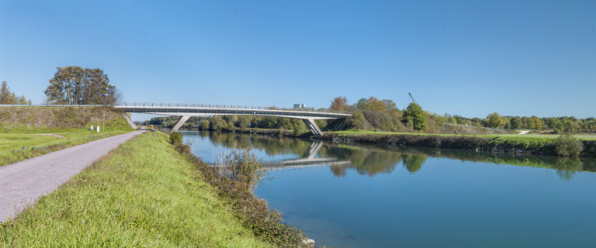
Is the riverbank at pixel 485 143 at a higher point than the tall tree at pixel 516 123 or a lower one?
lower

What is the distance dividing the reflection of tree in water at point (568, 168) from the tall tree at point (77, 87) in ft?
249

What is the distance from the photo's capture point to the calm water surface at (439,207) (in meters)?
9.98

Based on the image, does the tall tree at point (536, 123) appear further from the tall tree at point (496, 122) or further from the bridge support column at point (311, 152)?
the bridge support column at point (311, 152)

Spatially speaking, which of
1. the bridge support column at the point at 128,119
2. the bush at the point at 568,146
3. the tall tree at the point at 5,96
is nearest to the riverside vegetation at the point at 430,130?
the bush at the point at 568,146

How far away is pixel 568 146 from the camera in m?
33.6

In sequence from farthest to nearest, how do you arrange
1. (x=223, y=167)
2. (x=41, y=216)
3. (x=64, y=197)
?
(x=223, y=167), (x=64, y=197), (x=41, y=216)

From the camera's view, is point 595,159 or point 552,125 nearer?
point 595,159

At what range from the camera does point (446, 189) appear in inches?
693

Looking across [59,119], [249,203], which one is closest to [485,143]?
[249,203]

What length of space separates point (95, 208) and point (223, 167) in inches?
413

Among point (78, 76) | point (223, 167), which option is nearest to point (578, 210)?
point (223, 167)

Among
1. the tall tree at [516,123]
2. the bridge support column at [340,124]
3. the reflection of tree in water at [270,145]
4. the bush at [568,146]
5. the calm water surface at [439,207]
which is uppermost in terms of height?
the tall tree at [516,123]

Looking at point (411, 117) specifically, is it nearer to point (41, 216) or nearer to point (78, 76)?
point (78, 76)

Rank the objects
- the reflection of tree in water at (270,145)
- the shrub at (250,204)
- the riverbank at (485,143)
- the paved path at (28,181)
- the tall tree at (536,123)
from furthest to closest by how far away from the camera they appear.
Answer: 1. the tall tree at (536,123)
2. the reflection of tree in water at (270,145)
3. the riverbank at (485,143)
4. the shrub at (250,204)
5. the paved path at (28,181)
